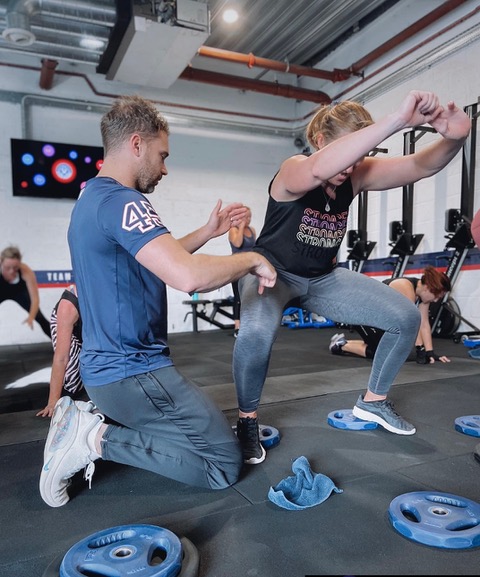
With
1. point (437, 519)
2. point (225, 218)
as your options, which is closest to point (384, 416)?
point (437, 519)

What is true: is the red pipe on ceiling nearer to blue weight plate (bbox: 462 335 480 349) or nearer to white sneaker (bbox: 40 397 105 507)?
blue weight plate (bbox: 462 335 480 349)

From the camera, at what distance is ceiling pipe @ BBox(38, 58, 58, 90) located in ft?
19.8

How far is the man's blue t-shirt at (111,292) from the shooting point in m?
1.37

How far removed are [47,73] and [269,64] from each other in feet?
10.2

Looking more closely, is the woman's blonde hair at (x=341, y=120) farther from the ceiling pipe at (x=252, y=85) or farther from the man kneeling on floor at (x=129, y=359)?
the ceiling pipe at (x=252, y=85)

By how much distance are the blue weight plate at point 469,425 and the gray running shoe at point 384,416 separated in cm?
21

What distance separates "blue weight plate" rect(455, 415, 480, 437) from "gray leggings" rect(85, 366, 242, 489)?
3.59ft

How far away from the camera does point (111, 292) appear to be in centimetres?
143

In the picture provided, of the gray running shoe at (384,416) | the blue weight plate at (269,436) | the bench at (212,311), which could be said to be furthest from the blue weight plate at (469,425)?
the bench at (212,311)

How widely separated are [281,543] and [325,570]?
147 millimetres

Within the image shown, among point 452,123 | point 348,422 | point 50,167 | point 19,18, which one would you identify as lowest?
point 348,422

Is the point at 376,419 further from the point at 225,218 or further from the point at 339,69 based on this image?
the point at 339,69

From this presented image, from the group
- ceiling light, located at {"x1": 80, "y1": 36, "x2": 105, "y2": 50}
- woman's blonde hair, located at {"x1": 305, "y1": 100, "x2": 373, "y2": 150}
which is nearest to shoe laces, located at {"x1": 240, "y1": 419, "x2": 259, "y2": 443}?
woman's blonde hair, located at {"x1": 305, "y1": 100, "x2": 373, "y2": 150}

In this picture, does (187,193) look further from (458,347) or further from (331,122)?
(331,122)
